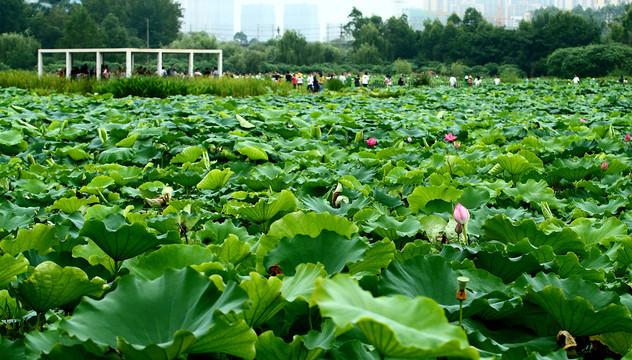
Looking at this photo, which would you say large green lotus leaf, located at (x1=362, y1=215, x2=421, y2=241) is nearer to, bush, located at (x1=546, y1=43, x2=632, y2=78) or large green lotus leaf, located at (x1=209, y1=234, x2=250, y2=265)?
large green lotus leaf, located at (x1=209, y1=234, x2=250, y2=265)

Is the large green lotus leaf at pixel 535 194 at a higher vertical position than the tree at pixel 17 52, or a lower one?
lower

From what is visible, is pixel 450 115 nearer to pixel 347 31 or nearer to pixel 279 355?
pixel 279 355

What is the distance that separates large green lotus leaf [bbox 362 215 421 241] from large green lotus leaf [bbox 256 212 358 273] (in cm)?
30

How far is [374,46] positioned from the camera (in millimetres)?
48969

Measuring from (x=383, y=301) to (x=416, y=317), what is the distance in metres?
0.04

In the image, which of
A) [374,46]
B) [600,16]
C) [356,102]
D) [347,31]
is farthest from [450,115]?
[600,16]

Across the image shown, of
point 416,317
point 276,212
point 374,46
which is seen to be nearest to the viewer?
point 416,317

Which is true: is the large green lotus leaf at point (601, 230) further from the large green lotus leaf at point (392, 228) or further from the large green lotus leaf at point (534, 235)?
the large green lotus leaf at point (392, 228)

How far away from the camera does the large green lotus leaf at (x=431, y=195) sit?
1.86 metres

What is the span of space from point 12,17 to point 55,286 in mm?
61221

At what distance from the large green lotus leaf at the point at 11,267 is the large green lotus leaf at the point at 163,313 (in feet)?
1.12

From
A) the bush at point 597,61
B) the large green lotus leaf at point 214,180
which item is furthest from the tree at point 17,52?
the large green lotus leaf at point 214,180

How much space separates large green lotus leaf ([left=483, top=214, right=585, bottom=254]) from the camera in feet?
4.52

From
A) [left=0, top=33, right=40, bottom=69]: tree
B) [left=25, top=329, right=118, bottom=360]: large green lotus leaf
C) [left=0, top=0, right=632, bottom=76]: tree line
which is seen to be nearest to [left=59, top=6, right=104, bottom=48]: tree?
[left=0, top=0, right=632, bottom=76]: tree line
